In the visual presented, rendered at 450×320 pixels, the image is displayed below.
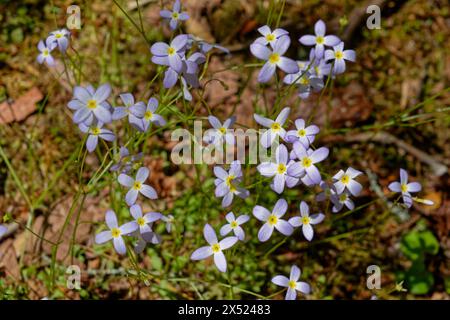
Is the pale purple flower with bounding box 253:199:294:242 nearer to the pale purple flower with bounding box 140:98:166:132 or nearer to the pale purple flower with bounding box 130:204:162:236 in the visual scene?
the pale purple flower with bounding box 130:204:162:236

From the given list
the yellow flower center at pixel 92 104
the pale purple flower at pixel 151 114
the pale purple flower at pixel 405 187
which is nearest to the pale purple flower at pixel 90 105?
the yellow flower center at pixel 92 104

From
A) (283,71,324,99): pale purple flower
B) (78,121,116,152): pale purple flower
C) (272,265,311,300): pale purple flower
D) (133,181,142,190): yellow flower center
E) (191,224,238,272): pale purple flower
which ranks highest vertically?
(283,71,324,99): pale purple flower

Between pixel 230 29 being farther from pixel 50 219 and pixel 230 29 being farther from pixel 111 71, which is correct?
pixel 50 219

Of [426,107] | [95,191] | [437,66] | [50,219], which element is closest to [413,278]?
[426,107]

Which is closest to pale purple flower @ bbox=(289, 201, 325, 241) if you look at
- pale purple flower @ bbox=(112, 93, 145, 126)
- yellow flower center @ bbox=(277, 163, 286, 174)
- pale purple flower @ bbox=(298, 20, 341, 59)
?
yellow flower center @ bbox=(277, 163, 286, 174)

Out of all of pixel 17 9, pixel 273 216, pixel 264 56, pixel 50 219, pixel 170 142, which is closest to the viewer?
pixel 264 56

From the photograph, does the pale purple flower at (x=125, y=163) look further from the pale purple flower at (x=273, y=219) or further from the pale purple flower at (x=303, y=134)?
the pale purple flower at (x=303, y=134)

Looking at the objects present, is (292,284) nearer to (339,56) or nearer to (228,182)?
(228,182)
